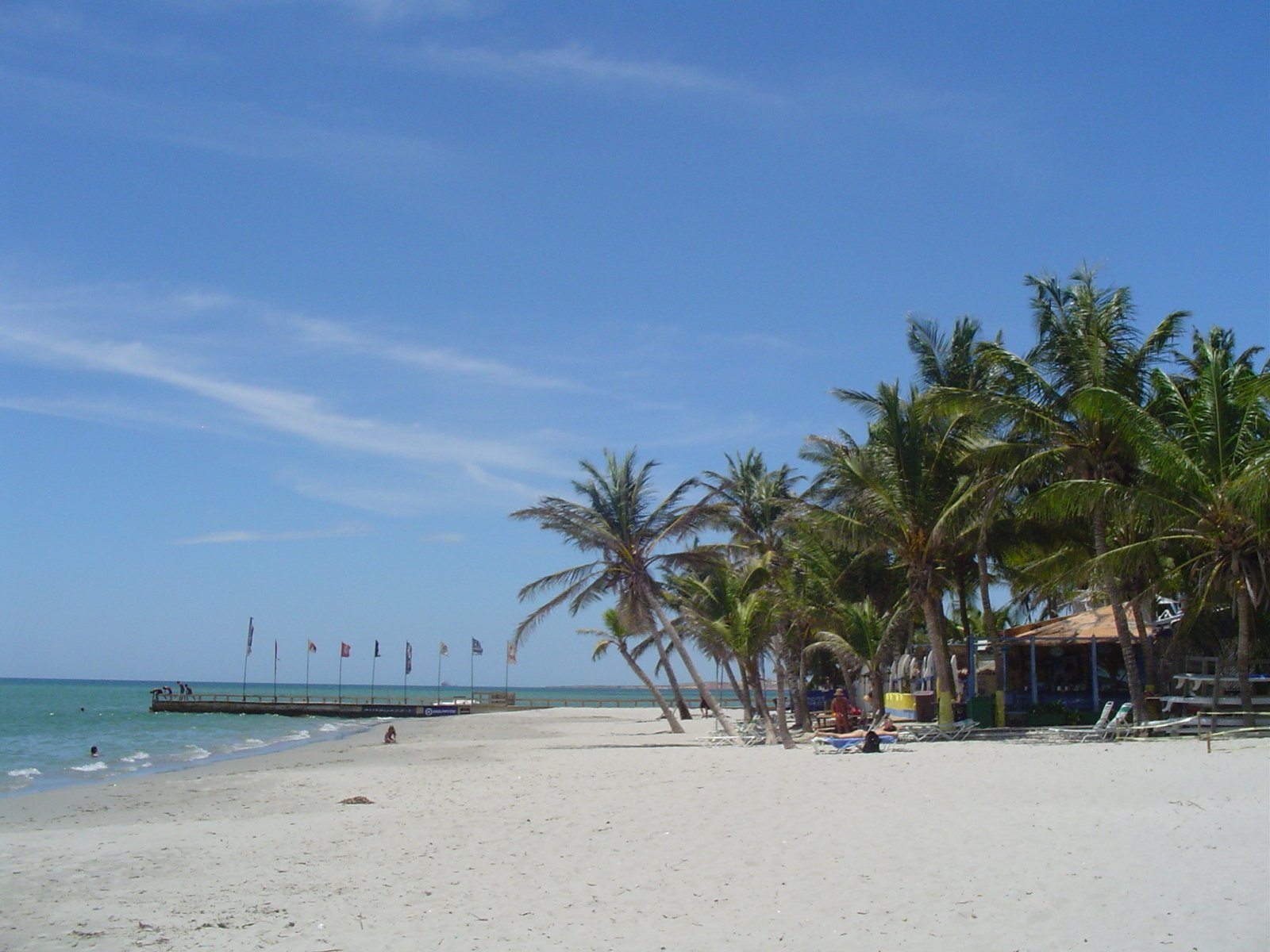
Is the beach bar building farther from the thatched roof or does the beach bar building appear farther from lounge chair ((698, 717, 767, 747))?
lounge chair ((698, 717, 767, 747))

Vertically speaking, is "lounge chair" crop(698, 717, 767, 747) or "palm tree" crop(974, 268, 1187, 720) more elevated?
"palm tree" crop(974, 268, 1187, 720)

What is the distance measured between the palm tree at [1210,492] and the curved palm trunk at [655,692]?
623 inches

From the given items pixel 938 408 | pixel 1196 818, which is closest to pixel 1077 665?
pixel 938 408

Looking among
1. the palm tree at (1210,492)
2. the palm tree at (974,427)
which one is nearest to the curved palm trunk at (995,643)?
the palm tree at (974,427)

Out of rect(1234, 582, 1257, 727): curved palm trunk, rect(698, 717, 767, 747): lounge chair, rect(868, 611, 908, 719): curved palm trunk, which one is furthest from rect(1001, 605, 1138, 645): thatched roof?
rect(698, 717, 767, 747): lounge chair

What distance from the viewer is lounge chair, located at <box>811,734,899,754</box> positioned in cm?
1839

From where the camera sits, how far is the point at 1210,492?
1803 centimetres

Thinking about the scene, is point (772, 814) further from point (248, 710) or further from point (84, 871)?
point (248, 710)

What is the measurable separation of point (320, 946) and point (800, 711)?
21.4 metres

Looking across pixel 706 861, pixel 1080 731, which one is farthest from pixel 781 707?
pixel 706 861

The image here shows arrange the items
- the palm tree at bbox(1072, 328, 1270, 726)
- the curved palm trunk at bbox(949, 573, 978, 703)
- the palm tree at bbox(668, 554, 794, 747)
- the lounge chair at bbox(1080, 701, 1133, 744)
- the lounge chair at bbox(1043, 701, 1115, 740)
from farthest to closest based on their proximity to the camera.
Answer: the curved palm trunk at bbox(949, 573, 978, 703)
the palm tree at bbox(668, 554, 794, 747)
the lounge chair at bbox(1043, 701, 1115, 740)
the lounge chair at bbox(1080, 701, 1133, 744)
the palm tree at bbox(1072, 328, 1270, 726)

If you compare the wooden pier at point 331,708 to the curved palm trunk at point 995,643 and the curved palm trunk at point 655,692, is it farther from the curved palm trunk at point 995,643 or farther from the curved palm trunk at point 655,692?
the curved palm trunk at point 995,643

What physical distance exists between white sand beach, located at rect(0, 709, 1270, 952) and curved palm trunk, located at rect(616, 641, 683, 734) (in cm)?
1541

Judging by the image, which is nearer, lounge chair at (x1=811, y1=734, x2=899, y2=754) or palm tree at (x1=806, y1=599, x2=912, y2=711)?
lounge chair at (x1=811, y1=734, x2=899, y2=754)
